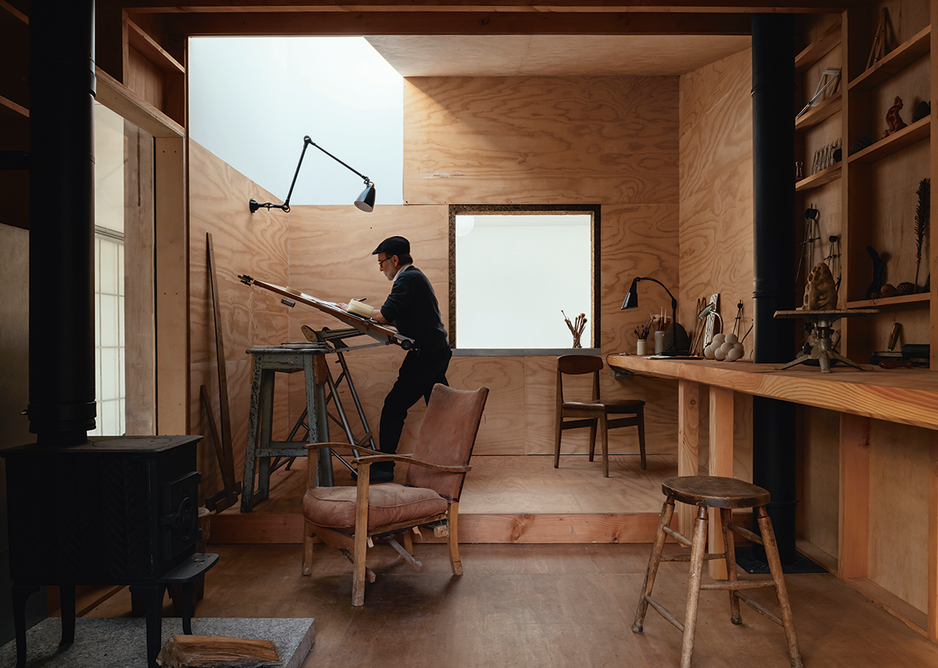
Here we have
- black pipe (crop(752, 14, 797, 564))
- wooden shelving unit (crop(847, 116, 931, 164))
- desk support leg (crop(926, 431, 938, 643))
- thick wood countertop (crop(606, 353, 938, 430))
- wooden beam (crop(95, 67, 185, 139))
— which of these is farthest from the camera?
black pipe (crop(752, 14, 797, 564))

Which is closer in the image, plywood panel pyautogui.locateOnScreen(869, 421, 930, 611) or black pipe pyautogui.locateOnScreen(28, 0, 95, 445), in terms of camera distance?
black pipe pyautogui.locateOnScreen(28, 0, 95, 445)

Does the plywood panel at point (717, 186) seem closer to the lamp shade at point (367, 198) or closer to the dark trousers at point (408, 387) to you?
the dark trousers at point (408, 387)

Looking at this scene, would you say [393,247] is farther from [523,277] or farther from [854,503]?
[523,277]

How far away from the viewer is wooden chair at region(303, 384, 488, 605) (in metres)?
2.63

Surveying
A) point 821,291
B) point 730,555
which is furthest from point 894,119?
point 730,555

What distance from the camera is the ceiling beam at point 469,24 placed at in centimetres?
354

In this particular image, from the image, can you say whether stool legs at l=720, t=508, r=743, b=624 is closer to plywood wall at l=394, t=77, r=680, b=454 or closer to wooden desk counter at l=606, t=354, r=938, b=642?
wooden desk counter at l=606, t=354, r=938, b=642

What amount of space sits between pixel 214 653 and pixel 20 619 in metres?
0.69

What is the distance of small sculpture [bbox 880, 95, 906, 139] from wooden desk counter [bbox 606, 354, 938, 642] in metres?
1.17

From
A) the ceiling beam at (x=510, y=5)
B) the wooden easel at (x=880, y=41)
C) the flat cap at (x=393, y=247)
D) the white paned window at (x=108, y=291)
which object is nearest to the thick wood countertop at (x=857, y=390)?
the wooden easel at (x=880, y=41)

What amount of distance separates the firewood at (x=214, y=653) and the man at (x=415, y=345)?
1.91 metres

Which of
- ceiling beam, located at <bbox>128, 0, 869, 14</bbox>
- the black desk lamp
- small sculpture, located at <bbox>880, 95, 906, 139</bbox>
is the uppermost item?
ceiling beam, located at <bbox>128, 0, 869, 14</bbox>

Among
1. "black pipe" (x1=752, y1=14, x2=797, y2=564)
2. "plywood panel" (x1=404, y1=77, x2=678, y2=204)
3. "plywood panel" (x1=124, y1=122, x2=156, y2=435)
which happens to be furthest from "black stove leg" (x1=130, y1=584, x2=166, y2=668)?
"plywood panel" (x1=404, y1=77, x2=678, y2=204)

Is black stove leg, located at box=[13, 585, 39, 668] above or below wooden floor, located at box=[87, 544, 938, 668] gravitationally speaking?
above
